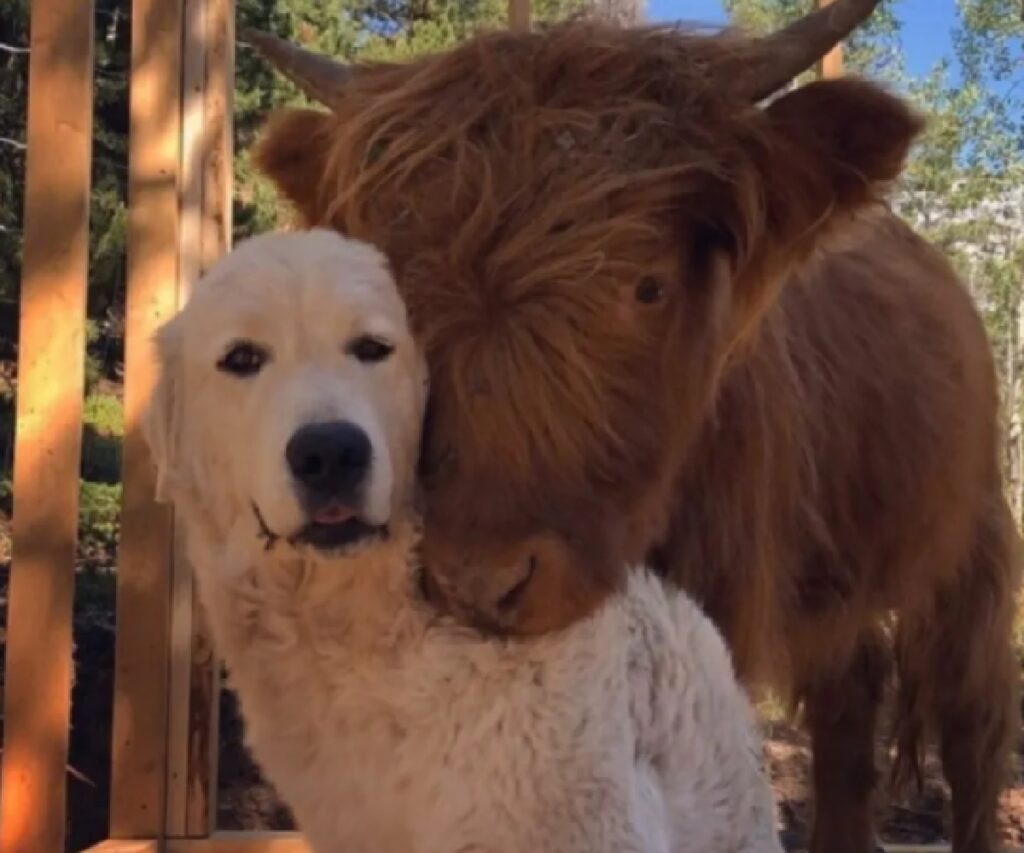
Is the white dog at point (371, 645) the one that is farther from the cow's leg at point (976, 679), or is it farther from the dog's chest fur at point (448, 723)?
the cow's leg at point (976, 679)

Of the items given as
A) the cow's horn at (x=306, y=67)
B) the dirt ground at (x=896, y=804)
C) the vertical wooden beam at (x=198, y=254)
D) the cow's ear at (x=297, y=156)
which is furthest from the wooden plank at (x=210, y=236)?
the dirt ground at (x=896, y=804)

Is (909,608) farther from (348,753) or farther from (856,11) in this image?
(348,753)

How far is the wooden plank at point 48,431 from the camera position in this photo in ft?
9.70

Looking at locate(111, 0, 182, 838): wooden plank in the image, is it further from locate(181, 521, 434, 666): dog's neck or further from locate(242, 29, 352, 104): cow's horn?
locate(181, 521, 434, 666): dog's neck

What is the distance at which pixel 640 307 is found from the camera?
2012 millimetres

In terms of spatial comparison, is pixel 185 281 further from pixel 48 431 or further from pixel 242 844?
pixel 242 844

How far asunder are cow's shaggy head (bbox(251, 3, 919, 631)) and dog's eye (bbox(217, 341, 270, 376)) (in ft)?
0.66

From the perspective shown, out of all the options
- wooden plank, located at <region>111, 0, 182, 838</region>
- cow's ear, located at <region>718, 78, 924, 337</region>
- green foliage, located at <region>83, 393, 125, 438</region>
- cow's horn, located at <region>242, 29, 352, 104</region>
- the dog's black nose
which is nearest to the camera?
the dog's black nose

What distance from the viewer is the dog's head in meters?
1.58

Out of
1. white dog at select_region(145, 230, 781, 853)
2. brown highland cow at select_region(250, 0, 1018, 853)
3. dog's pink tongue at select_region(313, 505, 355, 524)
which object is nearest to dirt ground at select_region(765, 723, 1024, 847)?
brown highland cow at select_region(250, 0, 1018, 853)

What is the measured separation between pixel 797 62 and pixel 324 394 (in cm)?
96

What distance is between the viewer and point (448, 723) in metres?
1.62

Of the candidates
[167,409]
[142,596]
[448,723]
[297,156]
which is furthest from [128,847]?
[448,723]

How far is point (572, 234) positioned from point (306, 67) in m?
0.89
